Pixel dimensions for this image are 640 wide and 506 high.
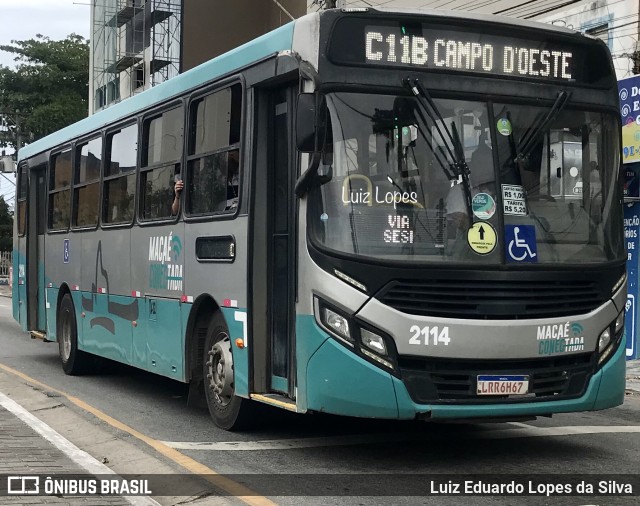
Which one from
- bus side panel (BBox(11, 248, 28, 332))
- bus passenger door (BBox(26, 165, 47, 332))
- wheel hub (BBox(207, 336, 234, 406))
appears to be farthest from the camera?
bus side panel (BBox(11, 248, 28, 332))

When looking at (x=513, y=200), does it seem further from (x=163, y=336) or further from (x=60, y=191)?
(x=60, y=191)

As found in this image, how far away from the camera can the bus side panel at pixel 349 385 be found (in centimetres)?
722

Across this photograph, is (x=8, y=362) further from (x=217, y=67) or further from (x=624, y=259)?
(x=624, y=259)

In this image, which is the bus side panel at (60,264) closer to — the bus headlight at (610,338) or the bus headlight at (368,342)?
the bus headlight at (368,342)

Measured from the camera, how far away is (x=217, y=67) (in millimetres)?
9320

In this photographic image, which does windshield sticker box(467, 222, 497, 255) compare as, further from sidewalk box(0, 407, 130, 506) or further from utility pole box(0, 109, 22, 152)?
utility pole box(0, 109, 22, 152)

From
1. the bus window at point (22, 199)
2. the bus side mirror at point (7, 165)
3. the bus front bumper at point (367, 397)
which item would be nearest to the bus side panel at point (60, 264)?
the bus window at point (22, 199)

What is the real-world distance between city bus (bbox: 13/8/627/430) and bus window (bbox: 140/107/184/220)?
119cm

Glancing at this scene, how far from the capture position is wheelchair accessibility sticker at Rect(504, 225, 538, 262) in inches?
296

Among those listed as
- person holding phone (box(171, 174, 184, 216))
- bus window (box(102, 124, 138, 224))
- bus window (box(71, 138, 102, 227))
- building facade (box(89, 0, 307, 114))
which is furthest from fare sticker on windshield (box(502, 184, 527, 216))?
building facade (box(89, 0, 307, 114))

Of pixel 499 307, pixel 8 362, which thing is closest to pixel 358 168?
pixel 499 307

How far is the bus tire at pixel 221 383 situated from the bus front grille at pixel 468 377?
6.85ft

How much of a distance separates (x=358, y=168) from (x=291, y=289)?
3.82ft

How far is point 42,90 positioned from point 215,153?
172 feet
